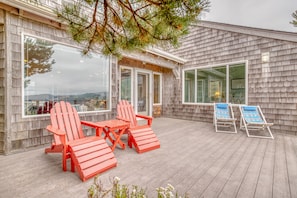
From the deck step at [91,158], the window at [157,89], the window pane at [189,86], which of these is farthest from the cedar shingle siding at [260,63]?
the deck step at [91,158]

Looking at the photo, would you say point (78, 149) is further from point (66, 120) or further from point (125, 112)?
point (125, 112)

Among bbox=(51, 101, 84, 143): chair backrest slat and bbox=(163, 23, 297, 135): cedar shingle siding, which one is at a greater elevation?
bbox=(163, 23, 297, 135): cedar shingle siding

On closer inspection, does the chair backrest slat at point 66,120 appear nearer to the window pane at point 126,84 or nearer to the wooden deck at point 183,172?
the wooden deck at point 183,172

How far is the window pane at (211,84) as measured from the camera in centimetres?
566

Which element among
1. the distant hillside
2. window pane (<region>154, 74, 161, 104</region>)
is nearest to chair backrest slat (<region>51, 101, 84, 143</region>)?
the distant hillside

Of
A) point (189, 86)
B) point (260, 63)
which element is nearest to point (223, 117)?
point (260, 63)

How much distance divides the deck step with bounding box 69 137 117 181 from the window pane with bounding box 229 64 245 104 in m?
4.80

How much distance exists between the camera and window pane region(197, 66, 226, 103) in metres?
5.66

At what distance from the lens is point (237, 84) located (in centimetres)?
529

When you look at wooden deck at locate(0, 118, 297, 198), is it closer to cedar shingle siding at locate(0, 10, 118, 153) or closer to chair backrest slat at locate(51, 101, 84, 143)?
cedar shingle siding at locate(0, 10, 118, 153)

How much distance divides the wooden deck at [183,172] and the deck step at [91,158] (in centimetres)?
9

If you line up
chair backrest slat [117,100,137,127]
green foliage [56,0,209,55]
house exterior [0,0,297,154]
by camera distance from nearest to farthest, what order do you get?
green foliage [56,0,209,55], house exterior [0,0,297,154], chair backrest slat [117,100,137,127]

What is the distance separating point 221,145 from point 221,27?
4.40 meters

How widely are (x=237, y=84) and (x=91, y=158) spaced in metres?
5.19
